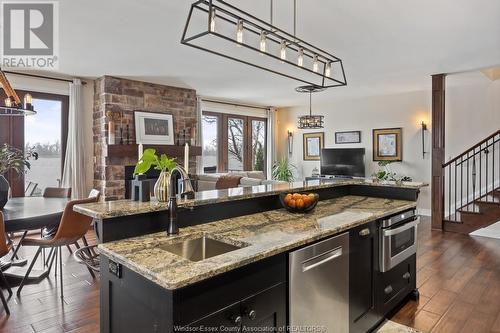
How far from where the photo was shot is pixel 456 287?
10.4 ft

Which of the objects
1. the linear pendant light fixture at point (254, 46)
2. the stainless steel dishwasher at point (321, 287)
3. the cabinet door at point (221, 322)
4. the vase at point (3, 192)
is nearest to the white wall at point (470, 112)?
the linear pendant light fixture at point (254, 46)

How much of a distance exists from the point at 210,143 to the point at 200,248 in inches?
242

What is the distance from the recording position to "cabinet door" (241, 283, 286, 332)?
4.67 feet

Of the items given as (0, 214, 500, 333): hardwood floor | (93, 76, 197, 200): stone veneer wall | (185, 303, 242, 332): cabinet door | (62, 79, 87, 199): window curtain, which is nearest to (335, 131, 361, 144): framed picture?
(0, 214, 500, 333): hardwood floor

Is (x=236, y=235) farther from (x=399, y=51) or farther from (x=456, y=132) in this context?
(x=456, y=132)

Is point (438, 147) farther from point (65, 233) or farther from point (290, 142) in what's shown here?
point (65, 233)

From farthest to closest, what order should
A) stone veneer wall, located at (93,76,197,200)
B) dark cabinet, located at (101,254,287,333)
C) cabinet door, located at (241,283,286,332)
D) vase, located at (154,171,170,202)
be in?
stone veneer wall, located at (93,76,197,200), vase, located at (154,171,170,202), cabinet door, located at (241,283,286,332), dark cabinet, located at (101,254,287,333)

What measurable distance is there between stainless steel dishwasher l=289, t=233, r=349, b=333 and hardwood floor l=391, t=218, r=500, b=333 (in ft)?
3.15

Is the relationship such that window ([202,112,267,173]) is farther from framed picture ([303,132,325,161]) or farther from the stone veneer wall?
the stone veneer wall

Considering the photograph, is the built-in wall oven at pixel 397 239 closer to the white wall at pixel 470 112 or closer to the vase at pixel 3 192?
the vase at pixel 3 192

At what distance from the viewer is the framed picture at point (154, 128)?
5.84m

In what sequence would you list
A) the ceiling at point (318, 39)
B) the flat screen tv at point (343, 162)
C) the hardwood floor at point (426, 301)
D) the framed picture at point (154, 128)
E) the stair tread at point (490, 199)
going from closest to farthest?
the hardwood floor at point (426, 301)
the ceiling at point (318, 39)
the stair tread at point (490, 199)
the framed picture at point (154, 128)
the flat screen tv at point (343, 162)

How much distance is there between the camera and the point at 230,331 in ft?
4.47

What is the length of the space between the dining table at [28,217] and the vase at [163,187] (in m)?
1.68
